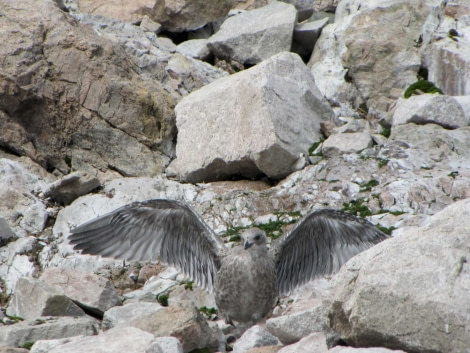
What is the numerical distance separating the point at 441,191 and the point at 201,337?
14.1ft

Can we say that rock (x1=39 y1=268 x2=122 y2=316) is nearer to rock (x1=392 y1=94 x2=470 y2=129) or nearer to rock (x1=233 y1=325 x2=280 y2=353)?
rock (x1=233 y1=325 x2=280 y2=353)

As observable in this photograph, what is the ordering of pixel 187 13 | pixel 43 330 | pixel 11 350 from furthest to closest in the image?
pixel 187 13, pixel 43 330, pixel 11 350

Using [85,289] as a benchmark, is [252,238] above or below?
above

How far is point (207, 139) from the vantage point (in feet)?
33.7

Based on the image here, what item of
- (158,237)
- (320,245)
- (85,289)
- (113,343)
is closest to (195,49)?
(158,237)

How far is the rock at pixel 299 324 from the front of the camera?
552 cm

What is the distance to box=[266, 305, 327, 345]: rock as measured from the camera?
552 centimetres

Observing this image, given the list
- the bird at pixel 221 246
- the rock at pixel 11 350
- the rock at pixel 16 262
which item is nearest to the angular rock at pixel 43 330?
the rock at pixel 11 350

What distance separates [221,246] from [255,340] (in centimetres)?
189

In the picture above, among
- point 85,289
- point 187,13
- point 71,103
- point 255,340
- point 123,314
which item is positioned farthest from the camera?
point 187,13

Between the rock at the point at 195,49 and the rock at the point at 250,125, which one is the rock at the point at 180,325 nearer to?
the rock at the point at 250,125

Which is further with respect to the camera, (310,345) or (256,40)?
(256,40)

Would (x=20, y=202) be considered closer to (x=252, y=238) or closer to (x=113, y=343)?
(x=252, y=238)

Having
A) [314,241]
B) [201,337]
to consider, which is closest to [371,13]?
[314,241]
